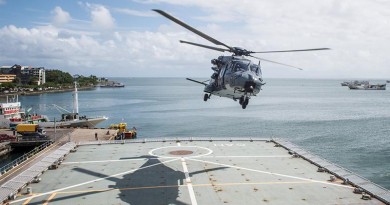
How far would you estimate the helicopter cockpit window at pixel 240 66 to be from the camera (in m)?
23.8

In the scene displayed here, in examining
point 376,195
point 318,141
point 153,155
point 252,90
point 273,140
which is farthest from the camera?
point 318,141

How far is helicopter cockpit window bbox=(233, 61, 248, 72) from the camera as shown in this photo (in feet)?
78.2

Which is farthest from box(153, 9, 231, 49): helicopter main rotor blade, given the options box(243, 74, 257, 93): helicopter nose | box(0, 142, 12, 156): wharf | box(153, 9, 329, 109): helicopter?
box(0, 142, 12, 156): wharf

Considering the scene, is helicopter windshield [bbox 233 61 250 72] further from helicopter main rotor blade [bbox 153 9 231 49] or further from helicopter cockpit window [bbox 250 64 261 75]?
helicopter main rotor blade [bbox 153 9 231 49]

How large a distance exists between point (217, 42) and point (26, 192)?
1430 centimetres

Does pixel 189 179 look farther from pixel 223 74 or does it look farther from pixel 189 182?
pixel 223 74

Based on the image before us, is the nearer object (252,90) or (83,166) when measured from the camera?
(252,90)

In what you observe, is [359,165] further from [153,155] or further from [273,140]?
[153,155]

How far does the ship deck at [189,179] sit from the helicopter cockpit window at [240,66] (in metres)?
6.83

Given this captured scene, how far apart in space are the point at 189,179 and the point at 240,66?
7.92m

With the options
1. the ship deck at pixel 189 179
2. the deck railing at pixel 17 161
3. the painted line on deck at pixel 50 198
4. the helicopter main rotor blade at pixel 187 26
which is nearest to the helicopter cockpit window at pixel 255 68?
the helicopter main rotor blade at pixel 187 26

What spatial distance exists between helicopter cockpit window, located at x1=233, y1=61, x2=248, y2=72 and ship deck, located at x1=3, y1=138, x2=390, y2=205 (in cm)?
683

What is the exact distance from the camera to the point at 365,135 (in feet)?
214

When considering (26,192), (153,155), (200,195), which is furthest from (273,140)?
(26,192)
